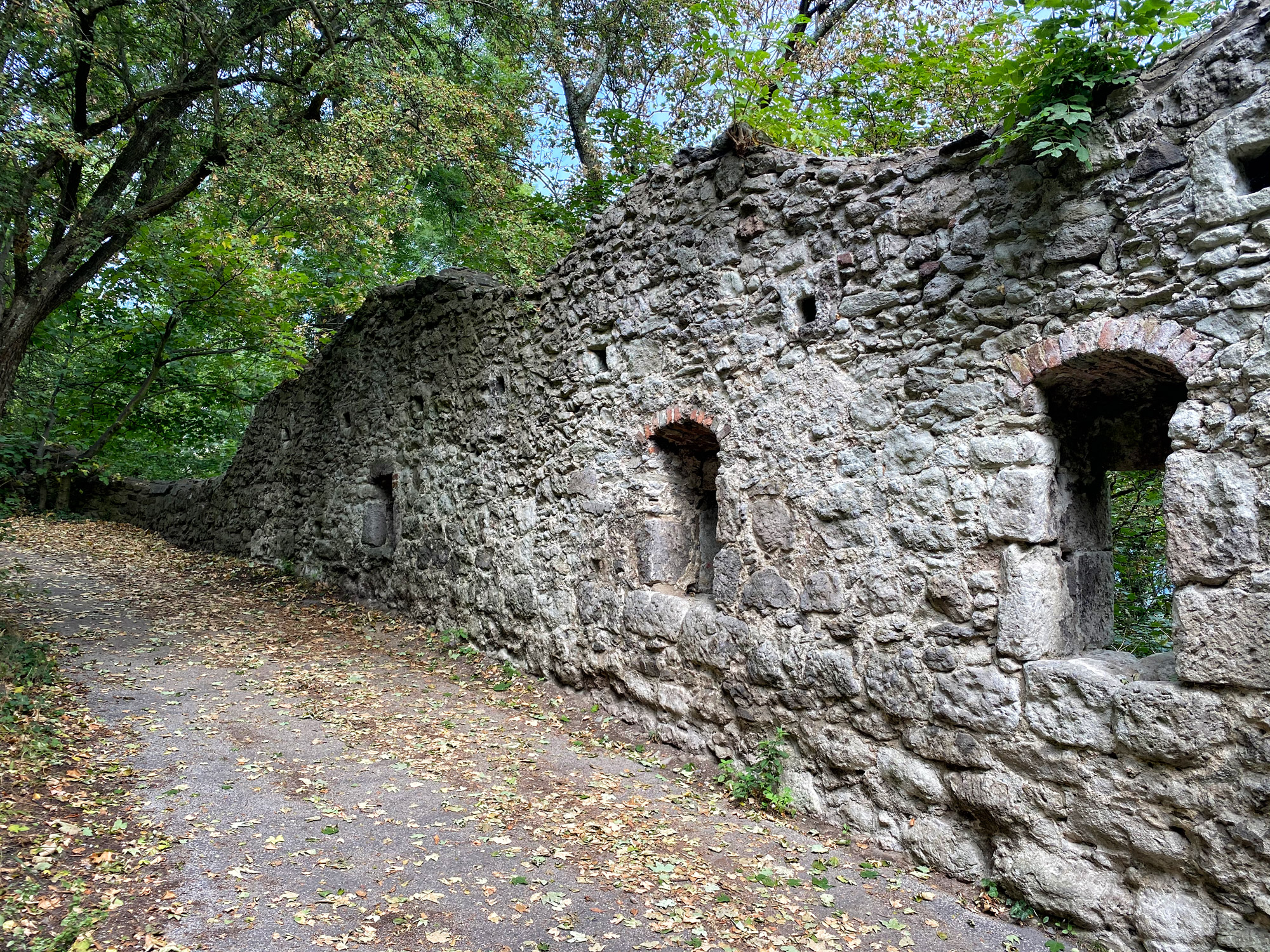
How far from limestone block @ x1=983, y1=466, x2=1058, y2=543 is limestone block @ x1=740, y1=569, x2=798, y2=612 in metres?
1.20

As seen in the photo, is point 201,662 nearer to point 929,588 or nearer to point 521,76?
point 929,588

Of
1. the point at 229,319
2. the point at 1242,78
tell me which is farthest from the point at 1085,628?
the point at 229,319

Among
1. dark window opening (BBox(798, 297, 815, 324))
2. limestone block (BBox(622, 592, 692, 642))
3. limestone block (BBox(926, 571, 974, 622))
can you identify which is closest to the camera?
limestone block (BBox(926, 571, 974, 622))

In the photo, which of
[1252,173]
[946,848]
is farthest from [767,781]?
[1252,173]

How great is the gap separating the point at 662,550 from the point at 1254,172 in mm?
3663

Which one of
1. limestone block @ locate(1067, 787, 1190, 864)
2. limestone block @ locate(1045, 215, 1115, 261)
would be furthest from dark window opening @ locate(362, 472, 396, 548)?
limestone block @ locate(1067, 787, 1190, 864)

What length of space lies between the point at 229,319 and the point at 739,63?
27.8 ft

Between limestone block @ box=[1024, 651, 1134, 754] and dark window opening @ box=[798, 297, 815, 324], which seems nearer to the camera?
limestone block @ box=[1024, 651, 1134, 754]

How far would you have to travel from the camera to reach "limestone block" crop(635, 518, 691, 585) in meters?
5.41

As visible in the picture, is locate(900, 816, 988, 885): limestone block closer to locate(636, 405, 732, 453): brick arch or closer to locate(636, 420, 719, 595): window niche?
locate(636, 420, 719, 595): window niche

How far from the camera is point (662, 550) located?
214 inches

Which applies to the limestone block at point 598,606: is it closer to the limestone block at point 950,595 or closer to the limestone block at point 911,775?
the limestone block at point 911,775

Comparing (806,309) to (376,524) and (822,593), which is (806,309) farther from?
(376,524)

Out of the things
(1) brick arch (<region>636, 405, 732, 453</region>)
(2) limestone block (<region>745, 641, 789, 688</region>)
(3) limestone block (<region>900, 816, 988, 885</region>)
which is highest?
(1) brick arch (<region>636, 405, 732, 453</region>)
